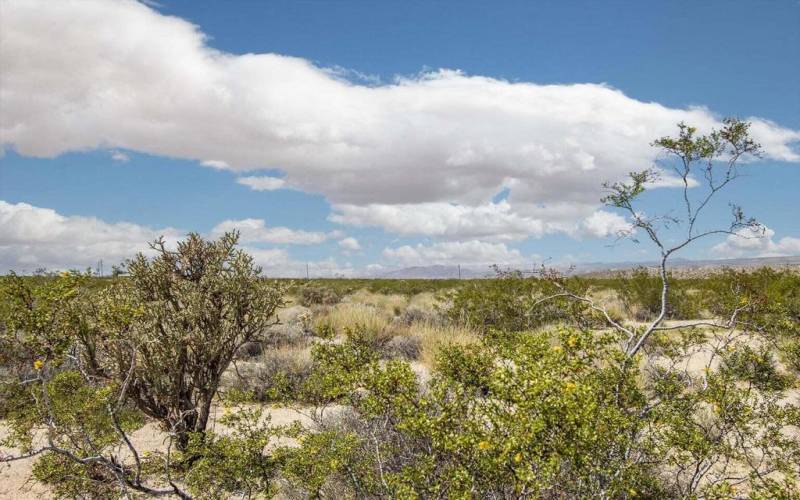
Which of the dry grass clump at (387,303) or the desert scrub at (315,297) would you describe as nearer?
the dry grass clump at (387,303)

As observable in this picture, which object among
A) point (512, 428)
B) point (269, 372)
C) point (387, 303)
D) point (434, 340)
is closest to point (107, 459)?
point (512, 428)

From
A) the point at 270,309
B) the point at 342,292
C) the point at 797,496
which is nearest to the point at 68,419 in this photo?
the point at 270,309

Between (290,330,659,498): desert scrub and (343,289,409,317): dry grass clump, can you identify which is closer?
(290,330,659,498): desert scrub

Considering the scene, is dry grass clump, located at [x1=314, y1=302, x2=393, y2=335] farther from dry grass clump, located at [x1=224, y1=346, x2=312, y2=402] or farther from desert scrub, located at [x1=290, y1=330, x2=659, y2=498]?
desert scrub, located at [x1=290, y1=330, x2=659, y2=498]

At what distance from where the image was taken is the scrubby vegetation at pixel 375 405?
141 inches

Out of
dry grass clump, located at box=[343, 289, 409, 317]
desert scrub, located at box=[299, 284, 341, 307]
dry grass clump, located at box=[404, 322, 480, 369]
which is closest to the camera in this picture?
dry grass clump, located at box=[404, 322, 480, 369]

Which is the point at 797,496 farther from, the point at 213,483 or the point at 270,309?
the point at 270,309

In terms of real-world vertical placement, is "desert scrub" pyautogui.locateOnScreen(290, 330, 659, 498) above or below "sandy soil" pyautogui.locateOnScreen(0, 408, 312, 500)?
above

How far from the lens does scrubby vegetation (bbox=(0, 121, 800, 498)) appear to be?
11.8ft

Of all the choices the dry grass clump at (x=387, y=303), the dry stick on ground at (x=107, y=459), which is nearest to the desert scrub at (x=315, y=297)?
the dry grass clump at (x=387, y=303)

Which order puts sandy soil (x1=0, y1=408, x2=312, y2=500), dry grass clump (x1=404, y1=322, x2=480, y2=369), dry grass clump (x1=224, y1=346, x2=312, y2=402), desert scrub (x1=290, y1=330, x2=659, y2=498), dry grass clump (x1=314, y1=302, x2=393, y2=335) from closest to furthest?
desert scrub (x1=290, y1=330, x2=659, y2=498)
sandy soil (x1=0, y1=408, x2=312, y2=500)
dry grass clump (x1=224, y1=346, x2=312, y2=402)
dry grass clump (x1=404, y1=322, x2=480, y2=369)
dry grass clump (x1=314, y1=302, x2=393, y2=335)

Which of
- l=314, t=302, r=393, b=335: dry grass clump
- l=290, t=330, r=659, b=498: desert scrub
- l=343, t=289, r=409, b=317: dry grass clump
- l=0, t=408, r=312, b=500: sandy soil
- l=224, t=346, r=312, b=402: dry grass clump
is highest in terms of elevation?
l=290, t=330, r=659, b=498: desert scrub

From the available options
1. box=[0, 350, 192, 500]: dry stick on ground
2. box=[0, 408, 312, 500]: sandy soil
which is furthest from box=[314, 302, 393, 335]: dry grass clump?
box=[0, 350, 192, 500]: dry stick on ground

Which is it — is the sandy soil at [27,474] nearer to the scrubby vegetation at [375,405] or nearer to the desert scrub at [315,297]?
the scrubby vegetation at [375,405]
